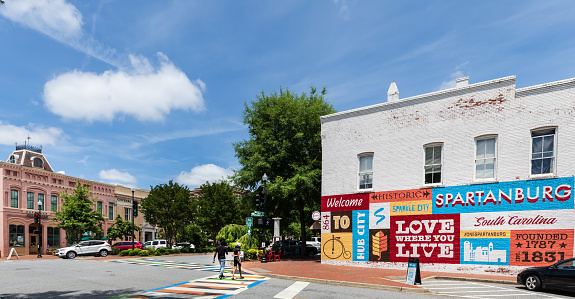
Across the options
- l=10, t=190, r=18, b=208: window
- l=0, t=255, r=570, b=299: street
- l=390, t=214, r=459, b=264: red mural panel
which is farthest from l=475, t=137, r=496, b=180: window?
l=10, t=190, r=18, b=208: window

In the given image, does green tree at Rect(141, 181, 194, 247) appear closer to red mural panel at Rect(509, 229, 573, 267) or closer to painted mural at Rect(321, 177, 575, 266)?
painted mural at Rect(321, 177, 575, 266)

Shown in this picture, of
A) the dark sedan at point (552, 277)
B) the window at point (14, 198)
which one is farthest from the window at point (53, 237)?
the dark sedan at point (552, 277)

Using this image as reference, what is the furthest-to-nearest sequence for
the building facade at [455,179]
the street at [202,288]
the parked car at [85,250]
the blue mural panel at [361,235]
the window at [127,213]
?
1. the window at [127,213]
2. the parked car at [85,250]
3. the blue mural panel at [361,235]
4. the building facade at [455,179]
5. the street at [202,288]

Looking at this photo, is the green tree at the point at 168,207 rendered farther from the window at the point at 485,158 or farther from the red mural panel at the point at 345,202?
the window at the point at 485,158

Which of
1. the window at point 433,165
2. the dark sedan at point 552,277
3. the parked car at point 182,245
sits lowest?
the parked car at point 182,245

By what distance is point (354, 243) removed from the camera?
19.9 m

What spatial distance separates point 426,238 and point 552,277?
20.1 feet

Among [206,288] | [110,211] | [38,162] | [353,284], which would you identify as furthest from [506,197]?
[38,162]

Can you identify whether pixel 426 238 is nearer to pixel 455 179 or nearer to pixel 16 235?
pixel 455 179

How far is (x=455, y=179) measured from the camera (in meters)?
17.4

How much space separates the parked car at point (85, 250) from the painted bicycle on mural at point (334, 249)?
21.0 m

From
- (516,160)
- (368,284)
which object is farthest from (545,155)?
(368,284)

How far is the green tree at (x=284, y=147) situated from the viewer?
26.2 m

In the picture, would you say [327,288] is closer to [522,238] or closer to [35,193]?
[522,238]
